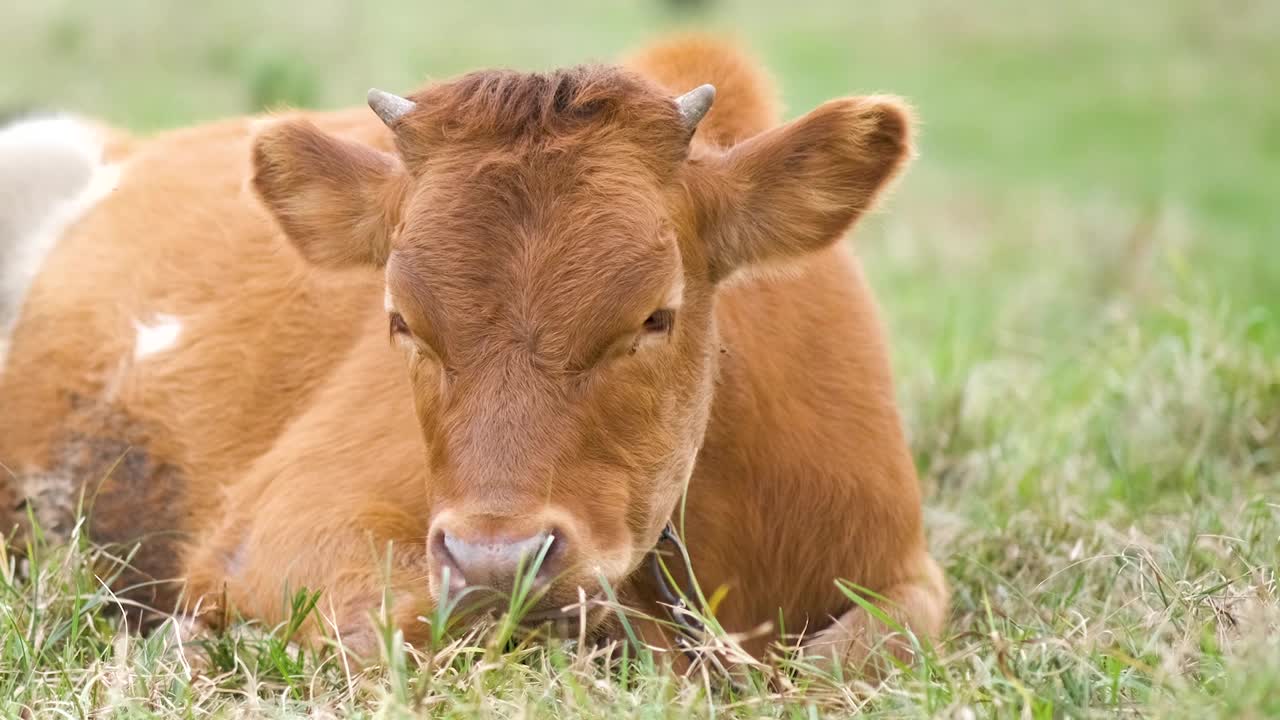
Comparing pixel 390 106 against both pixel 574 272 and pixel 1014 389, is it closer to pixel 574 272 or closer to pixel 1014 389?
pixel 574 272

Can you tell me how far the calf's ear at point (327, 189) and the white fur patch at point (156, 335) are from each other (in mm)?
1306

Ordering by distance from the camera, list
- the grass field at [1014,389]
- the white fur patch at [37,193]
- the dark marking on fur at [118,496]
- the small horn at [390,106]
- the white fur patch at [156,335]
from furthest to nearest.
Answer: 1. the white fur patch at [37,193]
2. the white fur patch at [156,335]
3. the dark marking on fur at [118,496]
4. the small horn at [390,106]
5. the grass field at [1014,389]

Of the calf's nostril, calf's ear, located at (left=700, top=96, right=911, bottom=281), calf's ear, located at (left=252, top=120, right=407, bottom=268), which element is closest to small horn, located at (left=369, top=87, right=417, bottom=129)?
calf's ear, located at (left=252, top=120, right=407, bottom=268)

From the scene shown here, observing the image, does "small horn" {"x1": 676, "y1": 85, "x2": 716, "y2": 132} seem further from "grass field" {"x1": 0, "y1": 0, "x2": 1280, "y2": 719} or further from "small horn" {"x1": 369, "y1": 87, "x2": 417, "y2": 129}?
"grass field" {"x1": 0, "y1": 0, "x2": 1280, "y2": 719}

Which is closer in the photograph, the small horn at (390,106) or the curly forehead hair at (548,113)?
the curly forehead hair at (548,113)

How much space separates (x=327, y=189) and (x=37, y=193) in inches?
103

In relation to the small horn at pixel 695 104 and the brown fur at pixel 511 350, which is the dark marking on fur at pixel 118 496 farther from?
the small horn at pixel 695 104

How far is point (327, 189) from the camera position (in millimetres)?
4602

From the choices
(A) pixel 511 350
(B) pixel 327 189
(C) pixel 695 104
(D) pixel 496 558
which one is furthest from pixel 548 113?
(D) pixel 496 558

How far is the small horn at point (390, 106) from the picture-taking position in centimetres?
424

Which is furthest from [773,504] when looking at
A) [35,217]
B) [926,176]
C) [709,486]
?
[926,176]

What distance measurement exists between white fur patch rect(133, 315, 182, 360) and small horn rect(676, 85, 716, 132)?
2487 millimetres

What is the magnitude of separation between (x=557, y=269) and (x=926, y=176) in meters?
14.2

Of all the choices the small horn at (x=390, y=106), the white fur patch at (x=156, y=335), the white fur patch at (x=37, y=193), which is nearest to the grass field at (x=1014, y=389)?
the white fur patch at (x=156, y=335)
